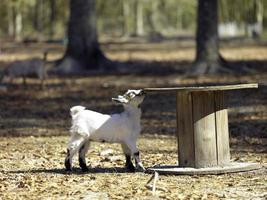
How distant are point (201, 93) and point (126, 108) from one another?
3.29 feet

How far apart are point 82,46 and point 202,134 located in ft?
68.1

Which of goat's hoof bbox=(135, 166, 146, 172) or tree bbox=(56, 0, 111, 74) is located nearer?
goat's hoof bbox=(135, 166, 146, 172)

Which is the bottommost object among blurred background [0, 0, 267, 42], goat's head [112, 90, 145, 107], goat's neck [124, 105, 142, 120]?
blurred background [0, 0, 267, 42]

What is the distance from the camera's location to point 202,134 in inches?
384

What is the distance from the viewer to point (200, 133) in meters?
9.73

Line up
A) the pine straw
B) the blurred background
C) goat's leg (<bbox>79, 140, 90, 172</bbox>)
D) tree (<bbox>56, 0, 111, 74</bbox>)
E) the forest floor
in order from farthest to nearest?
the blurred background, tree (<bbox>56, 0, 111, 74</bbox>), goat's leg (<bbox>79, 140, 90, 172</bbox>), the forest floor, the pine straw

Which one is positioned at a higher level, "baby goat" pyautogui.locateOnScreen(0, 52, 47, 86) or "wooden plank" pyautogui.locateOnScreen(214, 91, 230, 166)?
"wooden plank" pyautogui.locateOnScreen(214, 91, 230, 166)

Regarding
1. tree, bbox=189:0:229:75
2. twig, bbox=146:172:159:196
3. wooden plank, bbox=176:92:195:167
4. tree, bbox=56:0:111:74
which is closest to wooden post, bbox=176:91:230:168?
wooden plank, bbox=176:92:195:167

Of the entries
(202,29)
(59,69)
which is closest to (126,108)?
(202,29)

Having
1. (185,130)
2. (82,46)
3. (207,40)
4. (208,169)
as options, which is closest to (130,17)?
(82,46)

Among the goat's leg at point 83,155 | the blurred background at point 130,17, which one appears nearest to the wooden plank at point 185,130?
the goat's leg at point 83,155

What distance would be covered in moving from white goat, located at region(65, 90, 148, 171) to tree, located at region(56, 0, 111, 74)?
2007 centimetres

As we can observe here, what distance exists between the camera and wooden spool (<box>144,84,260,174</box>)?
31.9 ft

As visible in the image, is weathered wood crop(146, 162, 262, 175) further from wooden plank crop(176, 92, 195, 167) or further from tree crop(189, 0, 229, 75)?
tree crop(189, 0, 229, 75)
